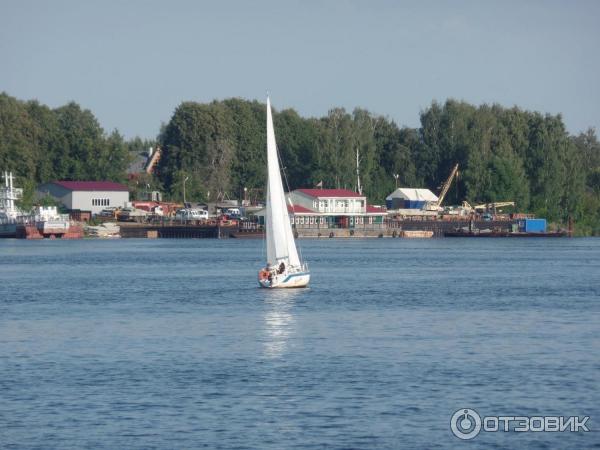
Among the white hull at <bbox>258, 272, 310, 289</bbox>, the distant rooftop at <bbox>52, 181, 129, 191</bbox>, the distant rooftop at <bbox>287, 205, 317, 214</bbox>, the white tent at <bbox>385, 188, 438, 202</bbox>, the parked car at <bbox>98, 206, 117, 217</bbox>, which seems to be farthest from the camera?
the white tent at <bbox>385, 188, 438, 202</bbox>

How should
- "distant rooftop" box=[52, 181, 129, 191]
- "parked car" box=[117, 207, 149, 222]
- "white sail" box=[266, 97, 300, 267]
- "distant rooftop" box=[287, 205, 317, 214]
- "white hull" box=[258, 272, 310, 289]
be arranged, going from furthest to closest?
1. "distant rooftop" box=[52, 181, 129, 191]
2. "parked car" box=[117, 207, 149, 222]
3. "distant rooftop" box=[287, 205, 317, 214]
4. "white hull" box=[258, 272, 310, 289]
5. "white sail" box=[266, 97, 300, 267]

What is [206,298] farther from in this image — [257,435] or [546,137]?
[546,137]

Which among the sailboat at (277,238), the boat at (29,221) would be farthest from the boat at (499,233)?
the sailboat at (277,238)

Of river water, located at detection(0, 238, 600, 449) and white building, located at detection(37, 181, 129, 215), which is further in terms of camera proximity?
white building, located at detection(37, 181, 129, 215)

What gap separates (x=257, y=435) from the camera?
29500 mm

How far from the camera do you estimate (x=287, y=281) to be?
67438 mm

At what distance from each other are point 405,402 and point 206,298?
33616 mm

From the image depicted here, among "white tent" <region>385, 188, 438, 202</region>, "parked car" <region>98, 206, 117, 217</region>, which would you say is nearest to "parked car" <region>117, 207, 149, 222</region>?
"parked car" <region>98, 206, 117, 217</region>

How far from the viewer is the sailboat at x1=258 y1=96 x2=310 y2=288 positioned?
64.8 meters

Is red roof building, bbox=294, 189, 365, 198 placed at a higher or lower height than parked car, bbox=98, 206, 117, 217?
higher

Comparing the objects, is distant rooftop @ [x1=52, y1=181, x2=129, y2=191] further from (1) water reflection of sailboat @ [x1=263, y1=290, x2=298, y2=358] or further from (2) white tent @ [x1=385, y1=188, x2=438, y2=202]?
(1) water reflection of sailboat @ [x1=263, y1=290, x2=298, y2=358]

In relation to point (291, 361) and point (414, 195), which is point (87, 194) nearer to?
point (414, 195)

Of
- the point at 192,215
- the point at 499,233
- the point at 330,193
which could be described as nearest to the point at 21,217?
the point at 192,215

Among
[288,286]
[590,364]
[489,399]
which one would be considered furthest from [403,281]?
[489,399]
